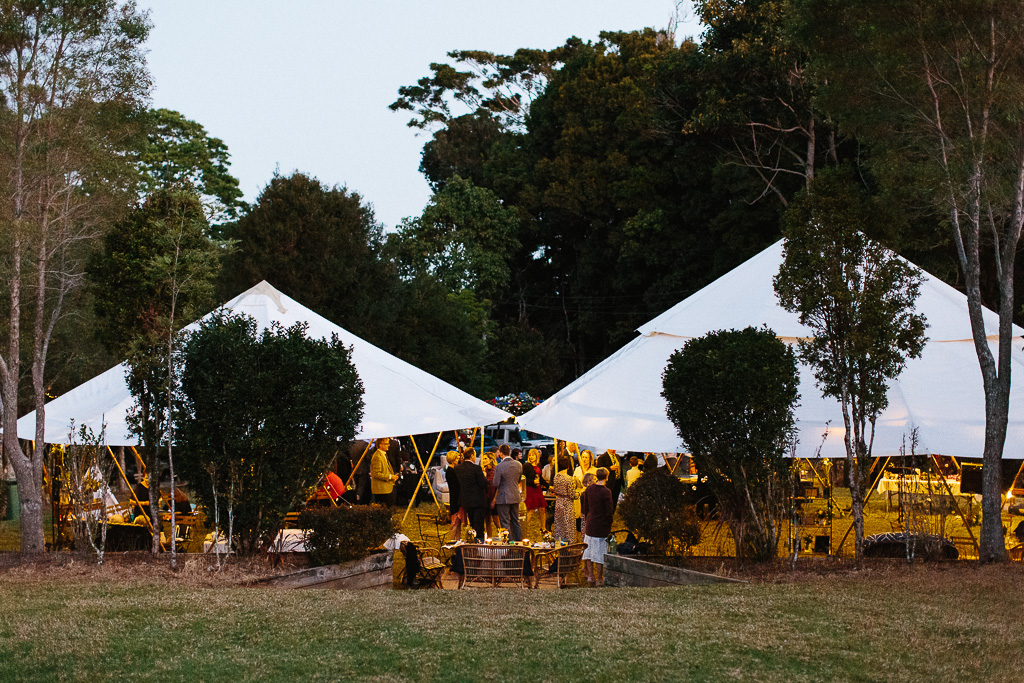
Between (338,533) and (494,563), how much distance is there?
1.81 metres

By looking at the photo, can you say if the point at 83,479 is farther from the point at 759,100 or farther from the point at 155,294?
the point at 759,100

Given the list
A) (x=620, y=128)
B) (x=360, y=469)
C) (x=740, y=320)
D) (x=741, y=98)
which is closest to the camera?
(x=740, y=320)

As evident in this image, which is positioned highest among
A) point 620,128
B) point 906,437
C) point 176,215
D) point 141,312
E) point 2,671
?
point 620,128

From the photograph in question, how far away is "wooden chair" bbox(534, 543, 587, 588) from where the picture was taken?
34.9 ft

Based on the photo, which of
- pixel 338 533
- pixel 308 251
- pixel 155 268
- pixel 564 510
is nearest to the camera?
pixel 338 533

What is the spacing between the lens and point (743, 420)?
9297mm

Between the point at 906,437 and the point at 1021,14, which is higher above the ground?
the point at 1021,14

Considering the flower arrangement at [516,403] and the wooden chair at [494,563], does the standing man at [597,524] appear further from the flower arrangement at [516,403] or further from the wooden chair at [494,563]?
the flower arrangement at [516,403]

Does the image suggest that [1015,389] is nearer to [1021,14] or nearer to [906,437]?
[906,437]

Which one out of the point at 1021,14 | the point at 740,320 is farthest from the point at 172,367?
the point at 1021,14

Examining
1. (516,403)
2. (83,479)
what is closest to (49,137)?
(83,479)

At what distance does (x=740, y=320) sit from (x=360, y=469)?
25.0 feet

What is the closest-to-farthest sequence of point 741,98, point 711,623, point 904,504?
1. point 711,623
2. point 904,504
3. point 741,98

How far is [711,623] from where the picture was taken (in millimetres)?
6926
